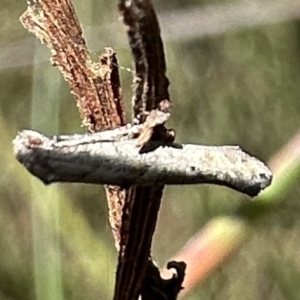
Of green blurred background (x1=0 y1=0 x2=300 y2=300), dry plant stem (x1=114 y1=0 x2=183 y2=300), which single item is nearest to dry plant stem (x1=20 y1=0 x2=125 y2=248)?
dry plant stem (x1=114 y1=0 x2=183 y2=300)

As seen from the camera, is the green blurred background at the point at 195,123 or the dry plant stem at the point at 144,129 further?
the green blurred background at the point at 195,123

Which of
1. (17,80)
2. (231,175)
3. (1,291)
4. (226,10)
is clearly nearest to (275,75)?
(226,10)

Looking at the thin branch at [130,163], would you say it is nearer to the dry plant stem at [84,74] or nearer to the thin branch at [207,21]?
the dry plant stem at [84,74]

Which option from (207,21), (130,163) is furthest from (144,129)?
(207,21)

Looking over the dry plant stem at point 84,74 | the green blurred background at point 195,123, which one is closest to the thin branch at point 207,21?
the green blurred background at point 195,123

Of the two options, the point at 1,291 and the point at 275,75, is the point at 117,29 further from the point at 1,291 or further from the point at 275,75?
the point at 1,291
